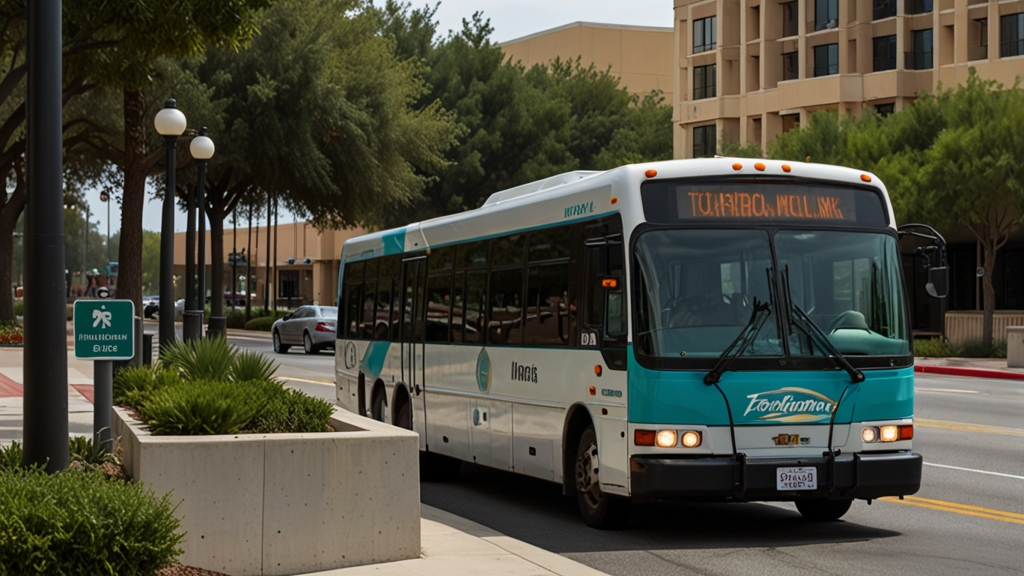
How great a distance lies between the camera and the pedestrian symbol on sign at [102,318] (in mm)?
9148

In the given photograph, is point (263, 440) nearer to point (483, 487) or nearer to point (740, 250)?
point (740, 250)

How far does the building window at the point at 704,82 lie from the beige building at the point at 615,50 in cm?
1760

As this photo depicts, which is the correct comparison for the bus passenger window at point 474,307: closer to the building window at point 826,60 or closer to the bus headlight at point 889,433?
the bus headlight at point 889,433

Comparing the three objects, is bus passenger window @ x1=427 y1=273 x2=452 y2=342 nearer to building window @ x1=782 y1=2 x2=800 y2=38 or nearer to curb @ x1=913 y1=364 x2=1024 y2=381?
curb @ x1=913 y1=364 x2=1024 y2=381

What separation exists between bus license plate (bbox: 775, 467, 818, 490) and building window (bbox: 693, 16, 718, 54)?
63.1 metres

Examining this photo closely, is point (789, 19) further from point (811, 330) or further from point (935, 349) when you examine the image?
point (811, 330)

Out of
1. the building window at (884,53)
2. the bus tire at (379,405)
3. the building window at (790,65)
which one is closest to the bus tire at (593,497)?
the bus tire at (379,405)

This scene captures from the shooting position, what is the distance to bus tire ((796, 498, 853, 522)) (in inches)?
437

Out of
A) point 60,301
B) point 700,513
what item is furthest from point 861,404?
point 60,301

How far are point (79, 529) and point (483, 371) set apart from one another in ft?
22.1

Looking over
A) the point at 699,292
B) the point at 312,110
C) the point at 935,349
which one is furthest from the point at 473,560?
the point at 312,110

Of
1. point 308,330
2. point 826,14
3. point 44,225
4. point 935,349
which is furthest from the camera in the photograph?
point 826,14

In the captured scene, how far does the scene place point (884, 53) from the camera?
62.1 m

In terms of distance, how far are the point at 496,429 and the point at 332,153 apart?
34.1m
